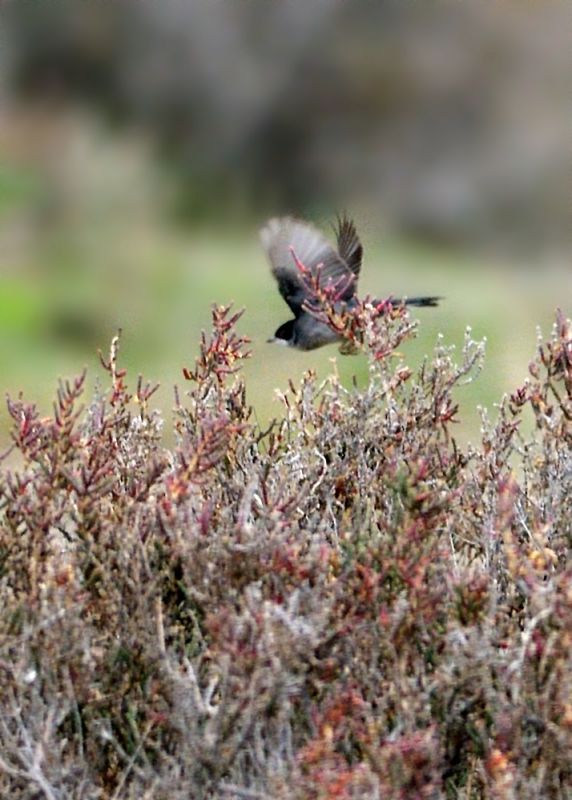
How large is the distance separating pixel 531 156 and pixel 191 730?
724 inches

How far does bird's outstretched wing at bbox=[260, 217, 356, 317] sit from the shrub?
214cm

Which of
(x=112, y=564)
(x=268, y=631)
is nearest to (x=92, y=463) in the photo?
(x=112, y=564)

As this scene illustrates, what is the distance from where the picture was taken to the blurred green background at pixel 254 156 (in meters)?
16.2

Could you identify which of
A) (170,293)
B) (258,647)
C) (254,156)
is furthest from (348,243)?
(254,156)

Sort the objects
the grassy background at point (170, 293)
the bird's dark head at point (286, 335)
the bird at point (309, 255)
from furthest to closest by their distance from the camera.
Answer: the grassy background at point (170, 293) < the bird's dark head at point (286, 335) < the bird at point (309, 255)

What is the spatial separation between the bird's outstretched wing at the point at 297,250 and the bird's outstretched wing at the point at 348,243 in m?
0.09

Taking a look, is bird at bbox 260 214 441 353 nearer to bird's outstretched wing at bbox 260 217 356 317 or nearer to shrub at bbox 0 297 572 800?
bird's outstretched wing at bbox 260 217 356 317

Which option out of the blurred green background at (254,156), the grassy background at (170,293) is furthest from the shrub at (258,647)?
the blurred green background at (254,156)

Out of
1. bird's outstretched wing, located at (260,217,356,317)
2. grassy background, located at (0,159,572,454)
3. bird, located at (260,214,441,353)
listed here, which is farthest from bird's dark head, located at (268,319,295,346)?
grassy background, located at (0,159,572,454)

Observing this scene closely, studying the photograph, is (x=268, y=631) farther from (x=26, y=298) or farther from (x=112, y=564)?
(x=26, y=298)

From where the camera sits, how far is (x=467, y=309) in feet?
48.3

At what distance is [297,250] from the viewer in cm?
520

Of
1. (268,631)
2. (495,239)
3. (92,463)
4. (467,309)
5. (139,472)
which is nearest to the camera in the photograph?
(268,631)

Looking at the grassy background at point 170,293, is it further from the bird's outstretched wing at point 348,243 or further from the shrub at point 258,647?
the shrub at point 258,647
